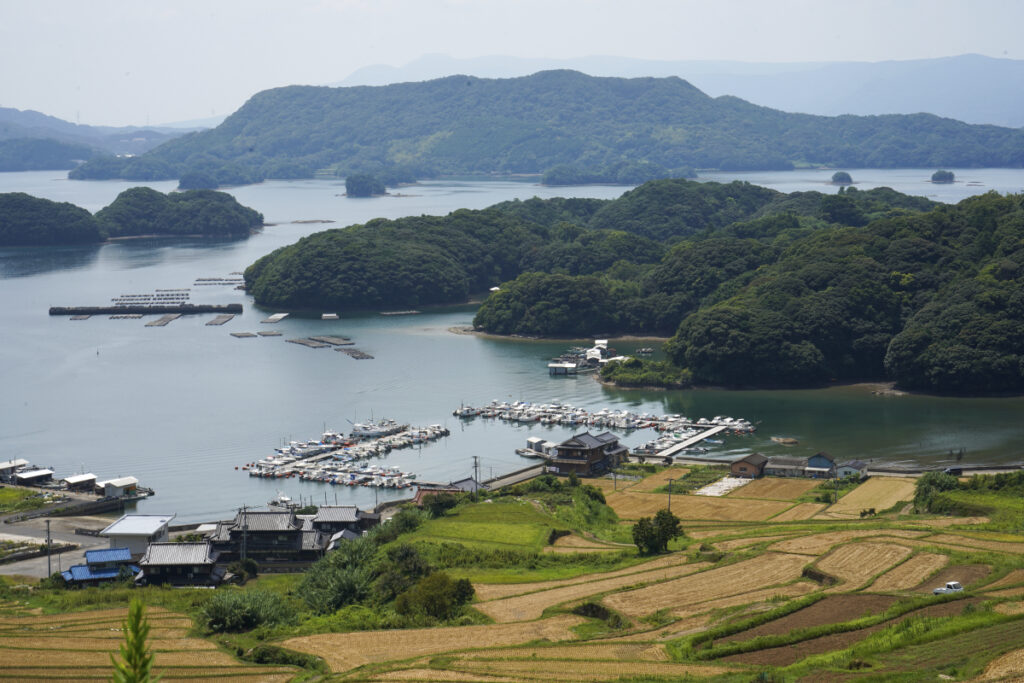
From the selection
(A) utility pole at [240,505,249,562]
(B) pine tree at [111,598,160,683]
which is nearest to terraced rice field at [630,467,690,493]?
(A) utility pole at [240,505,249,562]

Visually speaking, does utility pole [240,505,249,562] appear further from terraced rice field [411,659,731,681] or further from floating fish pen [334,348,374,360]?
floating fish pen [334,348,374,360]

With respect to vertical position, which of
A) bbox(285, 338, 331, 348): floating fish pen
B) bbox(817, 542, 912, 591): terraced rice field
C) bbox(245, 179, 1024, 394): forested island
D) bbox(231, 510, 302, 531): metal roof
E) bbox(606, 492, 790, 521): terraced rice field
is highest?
bbox(245, 179, 1024, 394): forested island

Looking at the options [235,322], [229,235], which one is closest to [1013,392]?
[235,322]

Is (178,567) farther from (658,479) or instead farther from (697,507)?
(658,479)

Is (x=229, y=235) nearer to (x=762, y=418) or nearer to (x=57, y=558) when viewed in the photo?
(x=762, y=418)

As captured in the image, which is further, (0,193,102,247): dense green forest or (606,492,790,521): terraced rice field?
(0,193,102,247): dense green forest

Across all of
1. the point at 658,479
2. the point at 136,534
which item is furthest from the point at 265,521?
the point at 658,479

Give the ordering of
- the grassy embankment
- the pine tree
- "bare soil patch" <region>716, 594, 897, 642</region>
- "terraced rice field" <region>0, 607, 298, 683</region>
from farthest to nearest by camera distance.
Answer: "bare soil patch" <region>716, 594, 897, 642</region> < "terraced rice field" <region>0, 607, 298, 683</region> < the grassy embankment < the pine tree
